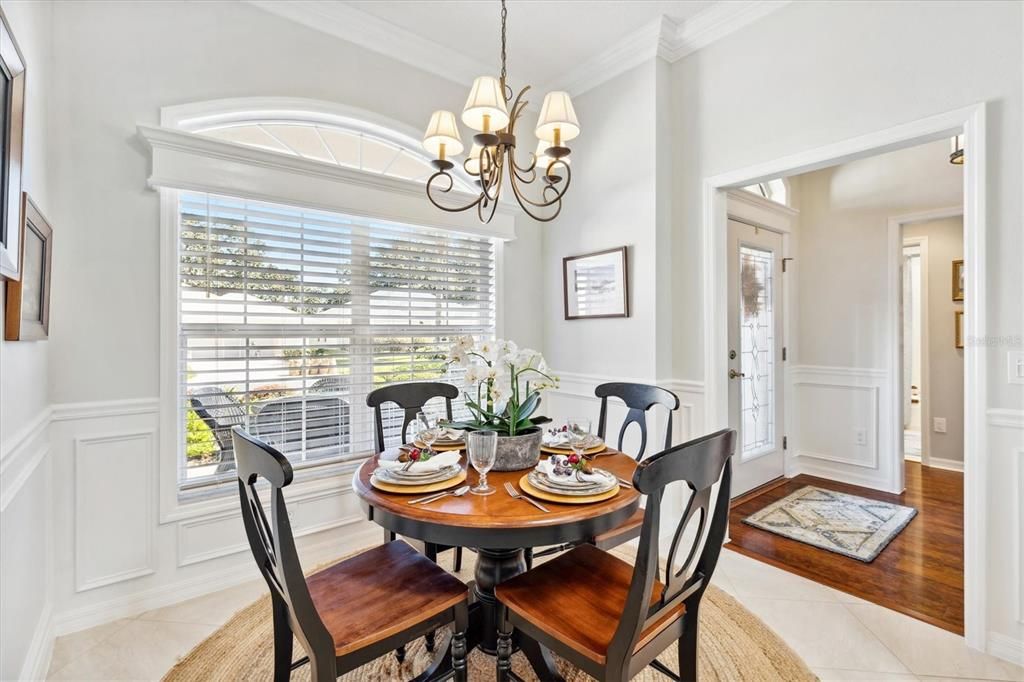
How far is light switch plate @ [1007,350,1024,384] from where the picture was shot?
1.83m

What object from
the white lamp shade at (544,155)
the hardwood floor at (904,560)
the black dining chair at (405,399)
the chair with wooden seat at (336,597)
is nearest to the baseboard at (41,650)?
the chair with wooden seat at (336,597)

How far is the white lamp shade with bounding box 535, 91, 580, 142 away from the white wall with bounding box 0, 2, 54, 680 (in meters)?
1.71

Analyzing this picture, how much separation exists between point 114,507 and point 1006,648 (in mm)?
3736

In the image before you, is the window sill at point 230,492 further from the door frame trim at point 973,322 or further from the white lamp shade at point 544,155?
the door frame trim at point 973,322

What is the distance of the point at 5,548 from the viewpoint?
54.5 inches

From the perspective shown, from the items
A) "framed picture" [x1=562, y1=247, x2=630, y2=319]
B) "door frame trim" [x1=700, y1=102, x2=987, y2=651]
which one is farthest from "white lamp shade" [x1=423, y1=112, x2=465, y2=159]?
"door frame trim" [x1=700, y1=102, x2=987, y2=651]

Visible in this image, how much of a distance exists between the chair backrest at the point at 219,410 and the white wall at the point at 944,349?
5.45 metres

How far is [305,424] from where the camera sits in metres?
2.66

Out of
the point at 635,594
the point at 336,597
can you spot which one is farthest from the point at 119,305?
the point at 635,594

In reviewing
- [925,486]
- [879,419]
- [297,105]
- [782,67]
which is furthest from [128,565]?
[925,486]

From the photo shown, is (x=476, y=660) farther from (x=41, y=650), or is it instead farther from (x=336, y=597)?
(x=41, y=650)

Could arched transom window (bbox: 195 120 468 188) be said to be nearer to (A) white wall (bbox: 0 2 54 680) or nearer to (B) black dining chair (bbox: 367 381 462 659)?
(A) white wall (bbox: 0 2 54 680)

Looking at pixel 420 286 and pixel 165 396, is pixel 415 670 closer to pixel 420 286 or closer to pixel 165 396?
pixel 165 396

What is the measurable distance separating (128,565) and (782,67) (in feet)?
13.4
